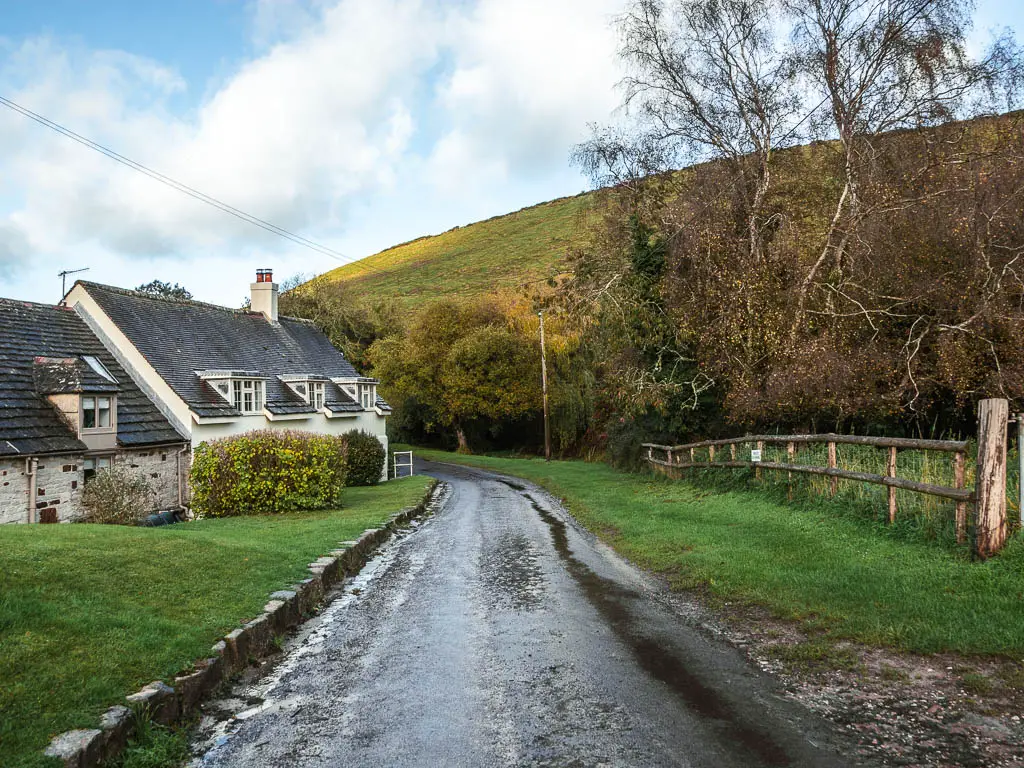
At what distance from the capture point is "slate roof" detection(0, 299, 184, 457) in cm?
1764

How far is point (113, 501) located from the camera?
16.2 m

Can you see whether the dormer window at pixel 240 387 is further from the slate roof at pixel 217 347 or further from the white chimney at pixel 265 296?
the white chimney at pixel 265 296

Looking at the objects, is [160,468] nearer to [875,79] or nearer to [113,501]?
A: [113,501]

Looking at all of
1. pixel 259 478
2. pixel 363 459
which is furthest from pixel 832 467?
→ pixel 363 459

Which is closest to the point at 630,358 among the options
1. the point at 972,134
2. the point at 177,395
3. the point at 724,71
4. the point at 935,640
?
the point at 724,71

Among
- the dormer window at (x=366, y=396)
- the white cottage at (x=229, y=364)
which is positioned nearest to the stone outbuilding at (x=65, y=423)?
the white cottage at (x=229, y=364)

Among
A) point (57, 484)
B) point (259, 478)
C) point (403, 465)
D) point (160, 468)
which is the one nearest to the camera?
point (57, 484)

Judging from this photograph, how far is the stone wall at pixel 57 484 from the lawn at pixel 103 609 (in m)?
6.95

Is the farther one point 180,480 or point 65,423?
point 180,480

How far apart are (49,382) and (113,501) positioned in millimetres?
5293

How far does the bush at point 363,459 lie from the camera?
31688 mm

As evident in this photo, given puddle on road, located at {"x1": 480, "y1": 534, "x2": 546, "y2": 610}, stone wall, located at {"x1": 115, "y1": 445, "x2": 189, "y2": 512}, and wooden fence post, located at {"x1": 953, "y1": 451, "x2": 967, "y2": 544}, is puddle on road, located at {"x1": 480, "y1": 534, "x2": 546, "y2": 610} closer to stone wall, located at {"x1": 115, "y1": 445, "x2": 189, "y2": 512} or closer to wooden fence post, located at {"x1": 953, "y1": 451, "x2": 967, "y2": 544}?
wooden fence post, located at {"x1": 953, "y1": 451, "x2": 967, "y2": 544}

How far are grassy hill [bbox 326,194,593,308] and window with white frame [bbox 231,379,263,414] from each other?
43489mm

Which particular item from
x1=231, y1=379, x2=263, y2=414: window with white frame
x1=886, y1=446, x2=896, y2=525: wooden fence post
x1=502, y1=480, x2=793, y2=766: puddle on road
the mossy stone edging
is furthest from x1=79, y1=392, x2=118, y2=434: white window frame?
x1=886, y1=446, x2=896, y2=525: wooden fence post
